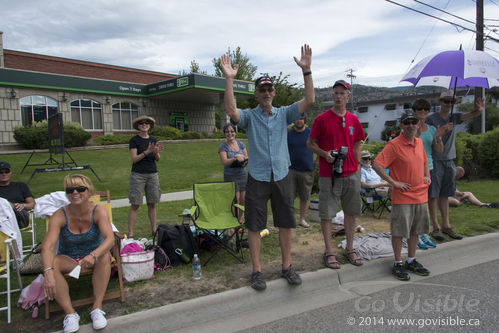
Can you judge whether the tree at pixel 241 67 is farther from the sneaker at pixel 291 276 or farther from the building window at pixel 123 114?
the sneaker at pixel 291 276

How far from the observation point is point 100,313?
9.43 feet

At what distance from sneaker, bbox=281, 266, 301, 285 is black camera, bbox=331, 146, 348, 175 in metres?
1.32

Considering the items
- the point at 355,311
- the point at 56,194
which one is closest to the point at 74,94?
the point at 56,194

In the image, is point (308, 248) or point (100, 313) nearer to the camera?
point (100, 313)

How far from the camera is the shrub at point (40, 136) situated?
57.6ft

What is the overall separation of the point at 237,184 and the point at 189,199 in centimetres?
329

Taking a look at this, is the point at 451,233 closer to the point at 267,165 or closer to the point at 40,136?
the point at 267,165

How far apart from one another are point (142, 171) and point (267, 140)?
2.47 meters

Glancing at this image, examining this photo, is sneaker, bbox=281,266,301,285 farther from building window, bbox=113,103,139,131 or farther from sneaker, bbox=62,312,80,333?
building window, bbox=113,103,139,131

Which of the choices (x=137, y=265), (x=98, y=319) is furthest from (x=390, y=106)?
(x=98, y=319)

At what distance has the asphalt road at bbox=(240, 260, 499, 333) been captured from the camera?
113 inches

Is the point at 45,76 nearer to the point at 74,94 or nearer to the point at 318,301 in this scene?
the point at 74,94

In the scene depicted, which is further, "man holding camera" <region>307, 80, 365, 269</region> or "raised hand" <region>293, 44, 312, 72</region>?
"man holding camera" <region>307, 80, 365, 269</region>

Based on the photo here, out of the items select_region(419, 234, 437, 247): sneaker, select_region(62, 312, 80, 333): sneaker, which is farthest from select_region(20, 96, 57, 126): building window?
select_region(419, 234, 437, 247): sneaker
